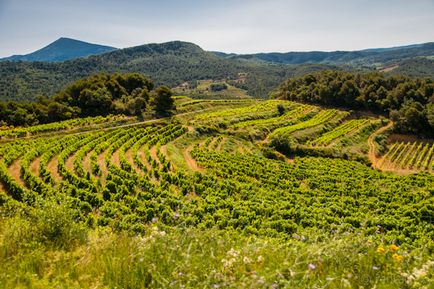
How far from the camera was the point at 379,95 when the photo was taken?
91.2 meters

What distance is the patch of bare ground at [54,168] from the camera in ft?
103

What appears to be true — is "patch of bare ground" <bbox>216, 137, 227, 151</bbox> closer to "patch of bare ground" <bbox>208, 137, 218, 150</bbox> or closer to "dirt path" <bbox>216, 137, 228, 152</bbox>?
"dirt path" <bbox>216, 137, 228, 152</bbox>

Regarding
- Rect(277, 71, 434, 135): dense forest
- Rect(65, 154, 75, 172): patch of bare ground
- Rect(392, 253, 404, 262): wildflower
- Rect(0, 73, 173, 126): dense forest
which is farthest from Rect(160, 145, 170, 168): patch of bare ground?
Rect(277, 71, 434, 135): dense forest

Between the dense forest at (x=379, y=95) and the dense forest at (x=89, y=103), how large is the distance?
52.4 m

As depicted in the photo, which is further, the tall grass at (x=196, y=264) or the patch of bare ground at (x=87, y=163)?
the patch of bare ground at (x=87, y=163)

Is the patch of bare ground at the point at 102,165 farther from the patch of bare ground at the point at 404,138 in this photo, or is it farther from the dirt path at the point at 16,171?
the patch of bare ground at the point at 404,138

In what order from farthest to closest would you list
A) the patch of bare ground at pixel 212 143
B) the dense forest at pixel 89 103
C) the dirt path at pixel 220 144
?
the dense forest at pixel 89 103 < the dirt path at pixel 220 144 < the patch of bare ground at pixel 212 143

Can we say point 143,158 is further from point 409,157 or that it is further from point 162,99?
point 409,157

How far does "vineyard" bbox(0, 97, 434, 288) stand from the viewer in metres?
22.0

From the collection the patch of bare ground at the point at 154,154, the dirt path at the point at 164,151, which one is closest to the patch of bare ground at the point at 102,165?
the patch of bare ground at the point at 154,154

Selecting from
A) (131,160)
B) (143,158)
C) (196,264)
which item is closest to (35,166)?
(131,160)

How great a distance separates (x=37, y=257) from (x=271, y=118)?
248 feet

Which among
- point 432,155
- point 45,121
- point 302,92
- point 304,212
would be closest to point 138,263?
point 304,212

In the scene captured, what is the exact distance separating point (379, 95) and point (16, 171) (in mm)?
93789
